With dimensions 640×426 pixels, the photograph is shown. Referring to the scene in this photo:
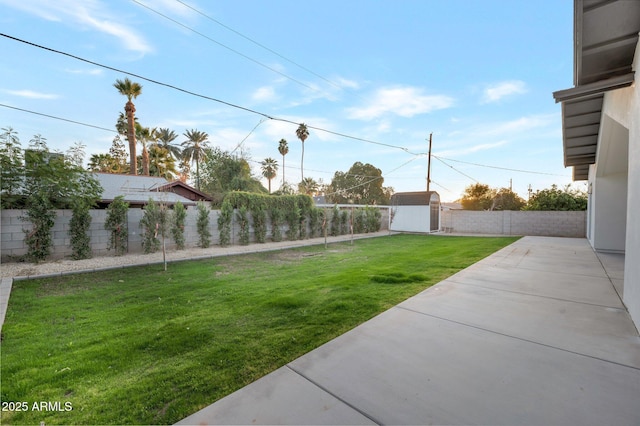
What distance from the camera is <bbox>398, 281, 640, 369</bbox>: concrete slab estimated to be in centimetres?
227

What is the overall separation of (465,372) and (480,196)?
27002 millimetres

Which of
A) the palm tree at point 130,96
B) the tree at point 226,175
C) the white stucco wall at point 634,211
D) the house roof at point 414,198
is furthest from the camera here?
the tree at point 226,175

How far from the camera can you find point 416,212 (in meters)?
15.7

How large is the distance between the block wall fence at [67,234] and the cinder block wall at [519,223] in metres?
14.4

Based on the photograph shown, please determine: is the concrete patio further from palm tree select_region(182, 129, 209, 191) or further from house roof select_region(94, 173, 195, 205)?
palm tree select_region(182, 129, 209, 191)

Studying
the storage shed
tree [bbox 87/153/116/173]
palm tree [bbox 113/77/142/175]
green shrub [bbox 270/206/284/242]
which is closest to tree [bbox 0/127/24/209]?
green shrub [bbox 270/206/284/242]

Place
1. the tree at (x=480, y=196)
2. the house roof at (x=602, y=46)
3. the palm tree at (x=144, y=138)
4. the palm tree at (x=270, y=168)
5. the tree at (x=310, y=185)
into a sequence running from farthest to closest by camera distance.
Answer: the tree at (x=310, y=185)
the palm tree at (x=270, y=168)
the tree at (x=480, y=196)
the palm tree at (x=144, y=138)
the house roof at (x=602, y=46)

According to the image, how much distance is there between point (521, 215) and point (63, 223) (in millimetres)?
19153

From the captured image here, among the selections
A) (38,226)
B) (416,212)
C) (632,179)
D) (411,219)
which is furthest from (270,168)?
(632,179)

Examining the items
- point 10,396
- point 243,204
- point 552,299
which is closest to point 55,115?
point 243,204

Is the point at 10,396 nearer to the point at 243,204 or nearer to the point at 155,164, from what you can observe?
the point at 243,204

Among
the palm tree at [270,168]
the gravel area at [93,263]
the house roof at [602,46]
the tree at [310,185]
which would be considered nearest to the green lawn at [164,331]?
the gravel area at [93,263]

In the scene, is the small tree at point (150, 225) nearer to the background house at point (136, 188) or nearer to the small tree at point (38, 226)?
the small tree at point (38, 226)

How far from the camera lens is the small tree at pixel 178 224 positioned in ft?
27.7
